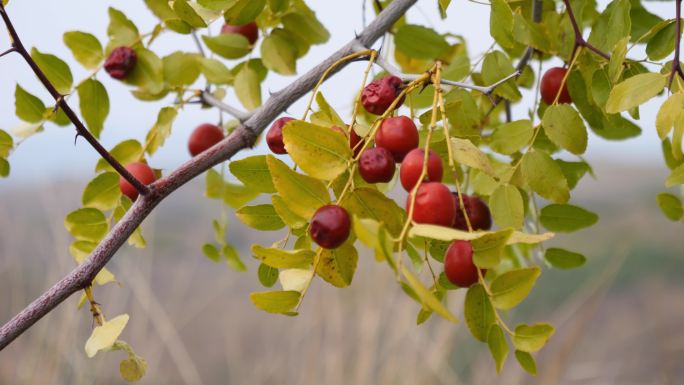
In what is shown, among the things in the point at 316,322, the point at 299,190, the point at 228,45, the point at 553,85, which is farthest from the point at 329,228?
the point at 316,322

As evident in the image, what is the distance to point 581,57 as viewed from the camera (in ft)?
2.10

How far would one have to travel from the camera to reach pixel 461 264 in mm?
416

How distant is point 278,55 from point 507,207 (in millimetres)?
310

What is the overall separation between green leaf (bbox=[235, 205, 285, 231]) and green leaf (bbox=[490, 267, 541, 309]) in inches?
7.9

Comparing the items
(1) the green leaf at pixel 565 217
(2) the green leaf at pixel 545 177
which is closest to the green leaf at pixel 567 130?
(2) the green leaf at pixel 545 177

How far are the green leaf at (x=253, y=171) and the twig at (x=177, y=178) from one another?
93mm

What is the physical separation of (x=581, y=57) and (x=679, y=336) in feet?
5.86

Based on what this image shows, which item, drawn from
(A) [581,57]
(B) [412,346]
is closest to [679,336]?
(B) [412,346]

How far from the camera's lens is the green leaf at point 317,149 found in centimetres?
43

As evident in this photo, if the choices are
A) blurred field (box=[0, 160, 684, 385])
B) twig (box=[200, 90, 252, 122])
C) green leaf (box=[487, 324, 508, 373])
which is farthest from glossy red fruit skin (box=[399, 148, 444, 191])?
blurred field (box=[0, 160, 684, 385])

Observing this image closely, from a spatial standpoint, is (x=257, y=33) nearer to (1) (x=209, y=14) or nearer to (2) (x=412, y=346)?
(1) (x=209, y=14)

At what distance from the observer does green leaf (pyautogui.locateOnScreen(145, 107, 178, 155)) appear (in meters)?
0.74

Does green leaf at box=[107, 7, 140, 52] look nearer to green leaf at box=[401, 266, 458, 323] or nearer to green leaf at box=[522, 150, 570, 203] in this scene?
green leaf at box=[522, 150, 570, 203]

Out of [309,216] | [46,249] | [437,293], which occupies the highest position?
A: [309,216]
